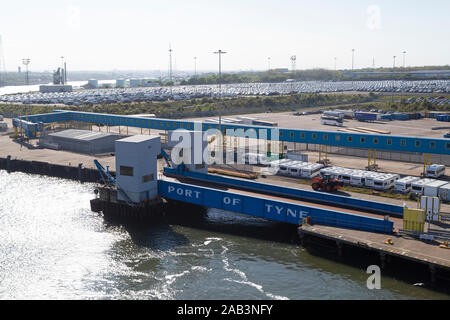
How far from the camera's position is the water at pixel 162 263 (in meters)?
30.3

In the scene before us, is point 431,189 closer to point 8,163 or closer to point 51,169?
point 51,169

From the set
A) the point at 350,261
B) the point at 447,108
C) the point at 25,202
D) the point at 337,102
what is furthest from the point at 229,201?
the point at 337,102

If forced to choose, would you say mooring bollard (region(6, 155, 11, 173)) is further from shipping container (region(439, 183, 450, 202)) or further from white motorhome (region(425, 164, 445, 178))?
shipping container (region(439, 183, 450, 202))

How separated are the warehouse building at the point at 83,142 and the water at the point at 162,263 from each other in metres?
26.2

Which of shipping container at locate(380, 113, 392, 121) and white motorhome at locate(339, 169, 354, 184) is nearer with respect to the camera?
white motorhome at locate(339, 169, 354, 184)

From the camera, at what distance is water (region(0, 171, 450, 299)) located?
30328mm

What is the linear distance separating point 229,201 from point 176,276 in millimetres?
10699

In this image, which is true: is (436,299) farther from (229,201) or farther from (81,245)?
(81,245)

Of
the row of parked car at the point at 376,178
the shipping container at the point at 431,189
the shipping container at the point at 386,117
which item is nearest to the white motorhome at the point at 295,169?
the row of parked car at the point at 376,178

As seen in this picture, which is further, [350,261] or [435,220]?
[435,220]

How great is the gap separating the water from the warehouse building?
2618 cm

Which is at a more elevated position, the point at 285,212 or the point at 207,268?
the point at 285,212

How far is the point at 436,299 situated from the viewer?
28.5 meters

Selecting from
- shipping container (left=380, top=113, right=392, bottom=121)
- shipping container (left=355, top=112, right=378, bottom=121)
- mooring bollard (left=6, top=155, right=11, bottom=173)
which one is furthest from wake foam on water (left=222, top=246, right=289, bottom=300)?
shipping container (left=380, top=113, right=392, bottom=121)
